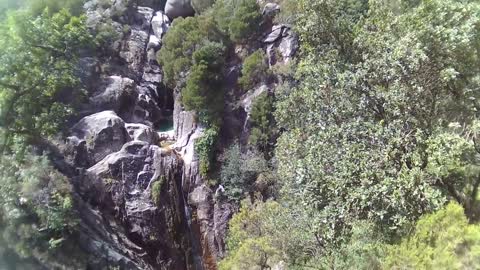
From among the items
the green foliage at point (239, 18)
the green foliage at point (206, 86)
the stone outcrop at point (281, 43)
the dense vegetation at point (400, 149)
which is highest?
the green foliage at point (239, 18)

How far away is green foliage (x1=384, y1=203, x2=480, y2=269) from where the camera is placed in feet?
16.9

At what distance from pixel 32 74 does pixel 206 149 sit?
631 cm

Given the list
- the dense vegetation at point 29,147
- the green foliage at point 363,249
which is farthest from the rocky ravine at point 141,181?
the green foliage at point 363,249

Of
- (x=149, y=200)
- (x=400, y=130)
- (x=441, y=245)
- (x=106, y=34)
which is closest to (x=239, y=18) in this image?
(x=106, y=34)

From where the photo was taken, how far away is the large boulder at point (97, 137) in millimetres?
13469

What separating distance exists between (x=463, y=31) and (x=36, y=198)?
9843 mm

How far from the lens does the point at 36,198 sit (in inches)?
380

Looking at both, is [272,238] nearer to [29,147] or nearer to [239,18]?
[29,147]

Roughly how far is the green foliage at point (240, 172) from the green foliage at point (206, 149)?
2.17 feet

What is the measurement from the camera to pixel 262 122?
13.7 meters

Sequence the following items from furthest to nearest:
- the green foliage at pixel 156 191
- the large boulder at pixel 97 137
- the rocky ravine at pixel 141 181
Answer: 1. the large boulder at pixel 97 137
2. the green foliage at pixel 156 191
3. the rocky ravine at pixel 141 181

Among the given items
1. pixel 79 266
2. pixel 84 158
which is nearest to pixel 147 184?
pixel 84 158

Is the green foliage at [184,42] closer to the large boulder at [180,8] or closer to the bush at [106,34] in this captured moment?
the bush at [106,34]

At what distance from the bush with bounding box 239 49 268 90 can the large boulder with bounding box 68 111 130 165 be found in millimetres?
4921
